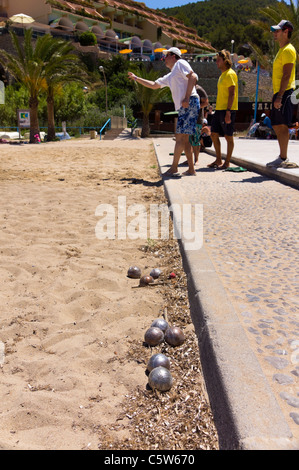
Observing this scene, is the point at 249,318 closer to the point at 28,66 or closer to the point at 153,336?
the point at 153,336

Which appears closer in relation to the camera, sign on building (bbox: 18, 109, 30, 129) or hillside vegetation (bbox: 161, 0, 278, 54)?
sign on building (bbox: 18, 109, 30, 129)

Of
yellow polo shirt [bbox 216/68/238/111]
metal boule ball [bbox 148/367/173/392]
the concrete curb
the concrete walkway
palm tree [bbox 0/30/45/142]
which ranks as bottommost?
metal boule ball [bbox 148/367/173/392]

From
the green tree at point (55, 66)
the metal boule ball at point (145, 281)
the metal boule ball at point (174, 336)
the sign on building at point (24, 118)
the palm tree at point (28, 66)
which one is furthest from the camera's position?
the sign on building at point (24, 118)

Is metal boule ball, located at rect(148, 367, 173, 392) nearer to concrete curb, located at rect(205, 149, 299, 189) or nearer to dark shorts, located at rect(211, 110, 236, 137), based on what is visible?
concrete curb, located at rect(205, 149, 299, 189)

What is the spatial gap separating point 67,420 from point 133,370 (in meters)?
0.44

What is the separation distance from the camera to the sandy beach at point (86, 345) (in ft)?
5.41

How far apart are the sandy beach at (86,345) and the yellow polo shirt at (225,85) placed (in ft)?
13.1

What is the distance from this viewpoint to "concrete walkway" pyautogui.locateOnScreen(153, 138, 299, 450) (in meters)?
1.47

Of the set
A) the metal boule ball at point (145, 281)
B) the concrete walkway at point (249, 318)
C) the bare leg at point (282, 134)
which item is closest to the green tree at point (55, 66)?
the bare leg at point (282, 134)

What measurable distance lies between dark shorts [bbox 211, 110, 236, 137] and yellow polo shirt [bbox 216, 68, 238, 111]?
0.10 metres

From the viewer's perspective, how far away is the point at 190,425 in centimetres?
164

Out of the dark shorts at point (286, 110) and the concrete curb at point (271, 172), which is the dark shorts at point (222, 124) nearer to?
the concrete curb at point (271, 172)

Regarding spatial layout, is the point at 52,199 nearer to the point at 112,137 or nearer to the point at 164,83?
the point at 164,83

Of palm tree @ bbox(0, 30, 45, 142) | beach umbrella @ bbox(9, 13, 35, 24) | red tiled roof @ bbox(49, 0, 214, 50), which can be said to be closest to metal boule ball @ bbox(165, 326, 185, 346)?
palm tree @ bbox(0, 30, 45, 142)
